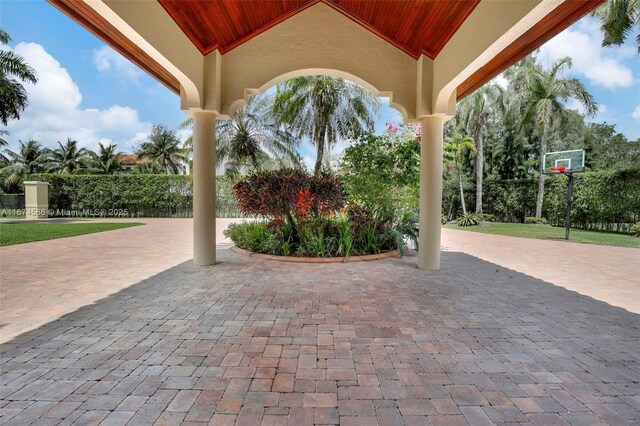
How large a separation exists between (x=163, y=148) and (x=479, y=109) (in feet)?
106

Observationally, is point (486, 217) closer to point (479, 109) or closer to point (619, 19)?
point (479, 109)

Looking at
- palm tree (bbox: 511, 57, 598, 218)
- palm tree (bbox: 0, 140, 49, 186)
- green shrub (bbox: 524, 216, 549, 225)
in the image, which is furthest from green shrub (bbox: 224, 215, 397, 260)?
palm tree (bbox: 0, 140, 49, 186)

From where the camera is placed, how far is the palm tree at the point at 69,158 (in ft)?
113

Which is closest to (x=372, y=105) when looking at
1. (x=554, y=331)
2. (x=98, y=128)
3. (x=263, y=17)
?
(x=263, y=17)

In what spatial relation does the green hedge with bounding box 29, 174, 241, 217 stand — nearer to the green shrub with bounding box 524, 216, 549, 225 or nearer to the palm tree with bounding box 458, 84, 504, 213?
the palm tree with bounding box 458, 84, 504, 213

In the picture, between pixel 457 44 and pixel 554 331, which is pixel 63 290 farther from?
pixel 457 44

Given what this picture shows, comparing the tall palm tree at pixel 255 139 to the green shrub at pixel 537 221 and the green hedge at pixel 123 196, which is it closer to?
the green hedge at pixel 123 196

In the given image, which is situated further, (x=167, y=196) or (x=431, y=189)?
(x=167, y=196)

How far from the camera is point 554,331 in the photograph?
11.7 ft

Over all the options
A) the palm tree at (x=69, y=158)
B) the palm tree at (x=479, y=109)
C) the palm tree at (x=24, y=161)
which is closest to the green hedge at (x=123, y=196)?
the palm tree at (x=24, y=161)

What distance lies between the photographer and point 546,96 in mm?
20484

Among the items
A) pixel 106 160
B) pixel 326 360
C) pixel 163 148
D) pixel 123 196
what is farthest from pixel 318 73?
pixel 106 160

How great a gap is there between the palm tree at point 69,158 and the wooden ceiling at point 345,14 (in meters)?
35.7

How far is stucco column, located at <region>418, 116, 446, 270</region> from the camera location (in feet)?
20.7
